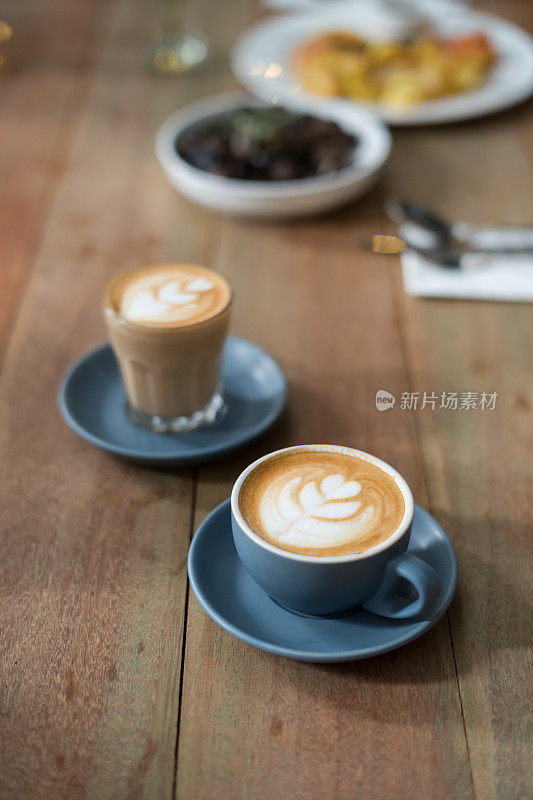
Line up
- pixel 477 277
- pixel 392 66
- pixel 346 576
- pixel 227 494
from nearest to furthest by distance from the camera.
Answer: pixel 346 576 < pixel 227 494 < pixel 477 277 < pixel 392 66

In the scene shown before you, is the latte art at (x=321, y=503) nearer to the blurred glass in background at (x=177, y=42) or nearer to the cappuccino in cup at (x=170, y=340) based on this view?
the cappuccino in cup at (x=170, y=340)

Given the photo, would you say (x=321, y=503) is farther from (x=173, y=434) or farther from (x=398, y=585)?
(x=173, y=434)

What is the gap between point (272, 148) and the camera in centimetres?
118

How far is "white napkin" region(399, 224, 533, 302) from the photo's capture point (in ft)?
3.34

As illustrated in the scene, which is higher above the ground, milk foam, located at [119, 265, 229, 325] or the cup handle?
milk foam, located at [119, 265, 229, 325]

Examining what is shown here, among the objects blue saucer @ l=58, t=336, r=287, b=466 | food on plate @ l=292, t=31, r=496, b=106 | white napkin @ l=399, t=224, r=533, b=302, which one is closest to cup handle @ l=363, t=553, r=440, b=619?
blue saucer @ l=58, t=336, r=287, b=466

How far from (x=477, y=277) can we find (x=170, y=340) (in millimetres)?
506

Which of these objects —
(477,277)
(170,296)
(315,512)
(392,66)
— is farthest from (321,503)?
(392,66)

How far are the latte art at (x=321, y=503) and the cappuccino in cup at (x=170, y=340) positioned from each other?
0.56ft

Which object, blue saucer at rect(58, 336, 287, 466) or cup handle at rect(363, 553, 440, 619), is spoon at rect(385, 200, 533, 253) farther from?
cup handle at rect(363, 553, 440, 619)

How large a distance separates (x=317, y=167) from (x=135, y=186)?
0.32 m

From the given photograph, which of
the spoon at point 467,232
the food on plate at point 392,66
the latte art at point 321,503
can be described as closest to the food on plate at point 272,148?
the spoon at point 467,232

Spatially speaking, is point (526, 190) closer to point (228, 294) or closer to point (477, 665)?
point (228, 294)

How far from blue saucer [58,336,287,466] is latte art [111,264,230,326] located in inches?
4.4
